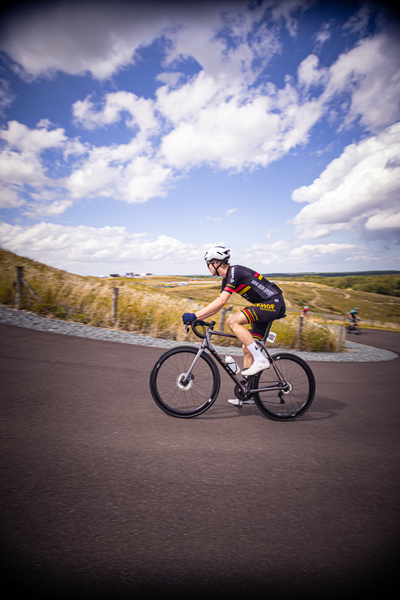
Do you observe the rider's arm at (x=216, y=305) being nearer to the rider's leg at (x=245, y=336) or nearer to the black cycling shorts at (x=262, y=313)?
the rider's leg at (x=245, y=336)

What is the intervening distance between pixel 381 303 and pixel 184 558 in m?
100.0

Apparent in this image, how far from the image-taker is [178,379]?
3.62m

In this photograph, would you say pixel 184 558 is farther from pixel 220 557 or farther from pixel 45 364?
pixel 45 364

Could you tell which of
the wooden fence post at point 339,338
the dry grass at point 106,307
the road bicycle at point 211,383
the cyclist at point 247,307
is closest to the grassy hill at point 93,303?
the dry grass at point 106,307

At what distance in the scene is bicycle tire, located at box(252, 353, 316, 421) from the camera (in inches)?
147

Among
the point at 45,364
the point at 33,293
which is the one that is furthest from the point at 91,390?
the point at 33,293

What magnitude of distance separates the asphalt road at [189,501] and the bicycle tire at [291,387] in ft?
0.54

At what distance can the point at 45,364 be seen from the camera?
17.0ft

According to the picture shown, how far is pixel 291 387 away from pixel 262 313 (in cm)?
112

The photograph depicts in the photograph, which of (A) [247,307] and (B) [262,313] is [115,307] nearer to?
(A) [247,307]

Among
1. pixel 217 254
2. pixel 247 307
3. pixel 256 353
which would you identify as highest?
pixel 217 254

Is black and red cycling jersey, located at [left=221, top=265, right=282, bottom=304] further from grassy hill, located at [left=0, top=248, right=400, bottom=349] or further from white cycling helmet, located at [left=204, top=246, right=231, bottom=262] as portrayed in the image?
grassy hill, located at [left=0, top=248, right=400, bottom=349]

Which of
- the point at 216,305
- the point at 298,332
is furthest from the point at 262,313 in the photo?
the point at 298,332

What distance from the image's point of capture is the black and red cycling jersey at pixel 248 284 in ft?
11.9
